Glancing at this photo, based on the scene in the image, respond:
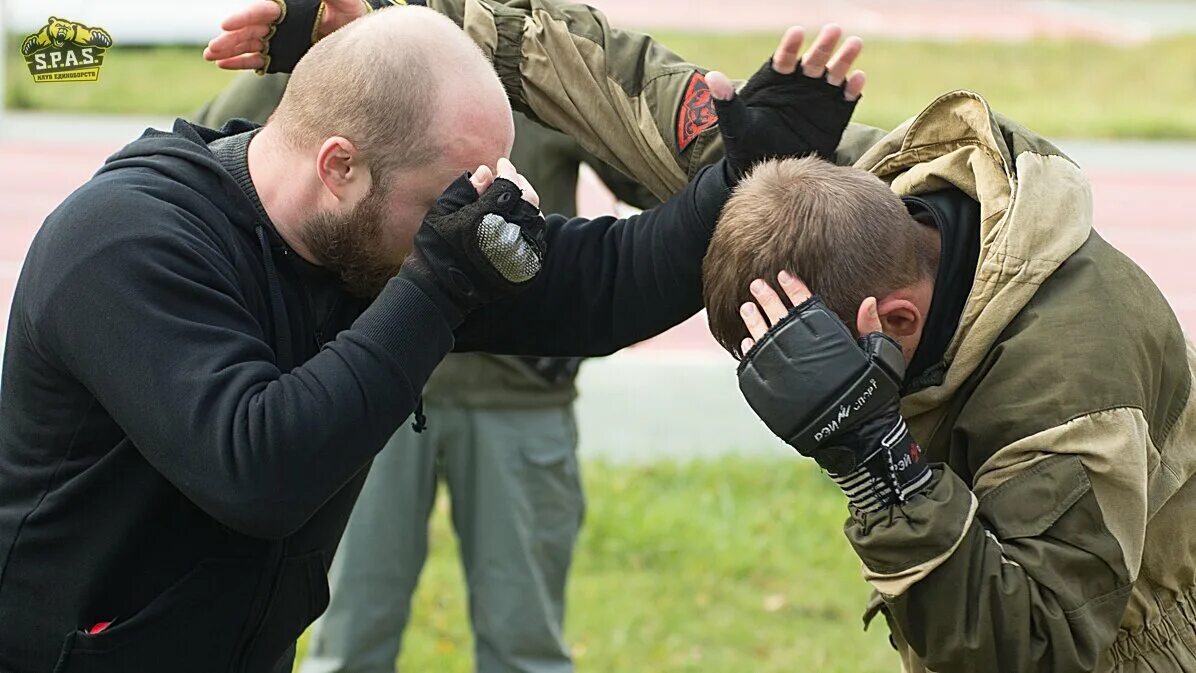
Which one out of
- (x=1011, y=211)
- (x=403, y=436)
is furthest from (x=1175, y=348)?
(x=403, y=436)

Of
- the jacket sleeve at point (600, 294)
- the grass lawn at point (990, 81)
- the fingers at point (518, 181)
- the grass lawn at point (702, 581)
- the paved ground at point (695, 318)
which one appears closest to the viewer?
the fingers at point (518, 181)

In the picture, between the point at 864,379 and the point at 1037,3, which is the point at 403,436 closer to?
the point at 864,379

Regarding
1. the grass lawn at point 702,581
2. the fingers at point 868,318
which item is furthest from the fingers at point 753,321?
the grass lawn at point 702,581

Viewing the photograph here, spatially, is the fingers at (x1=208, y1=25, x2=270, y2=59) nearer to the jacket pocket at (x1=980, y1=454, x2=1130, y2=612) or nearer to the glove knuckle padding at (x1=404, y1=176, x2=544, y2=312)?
the glove knuckle padding at (x1=404, y1=176, x2=544, y2=312)

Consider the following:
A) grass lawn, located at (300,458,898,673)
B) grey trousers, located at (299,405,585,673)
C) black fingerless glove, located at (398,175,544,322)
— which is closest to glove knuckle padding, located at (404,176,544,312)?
black fingerless glove, located at (398,175,544,322)

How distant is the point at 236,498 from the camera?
7.38ft

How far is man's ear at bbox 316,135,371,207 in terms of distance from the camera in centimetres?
256

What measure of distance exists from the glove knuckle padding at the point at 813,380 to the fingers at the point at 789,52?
521 millimetres

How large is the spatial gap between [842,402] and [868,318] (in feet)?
0.71

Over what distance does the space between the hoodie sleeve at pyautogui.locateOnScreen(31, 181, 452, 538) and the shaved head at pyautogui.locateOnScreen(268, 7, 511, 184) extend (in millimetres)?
315

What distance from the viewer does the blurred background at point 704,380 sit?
5551 mm

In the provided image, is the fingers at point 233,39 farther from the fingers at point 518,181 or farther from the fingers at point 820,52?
the fingers at point 820,52

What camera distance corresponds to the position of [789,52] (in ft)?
8.75

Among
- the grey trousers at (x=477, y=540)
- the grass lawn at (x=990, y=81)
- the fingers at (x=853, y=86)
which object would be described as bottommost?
the grass lawn at (x=990, y=81)
